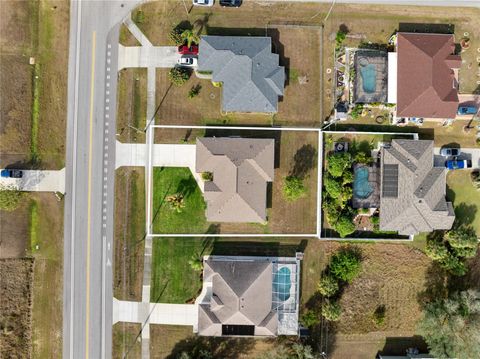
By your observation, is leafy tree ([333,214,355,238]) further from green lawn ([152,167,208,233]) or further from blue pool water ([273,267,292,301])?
green lawn ([152,167,208,233])

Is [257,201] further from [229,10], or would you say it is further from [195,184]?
[229,10]

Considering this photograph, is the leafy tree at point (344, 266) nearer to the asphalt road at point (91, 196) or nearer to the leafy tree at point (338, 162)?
the leafy tree at point (338, 162)

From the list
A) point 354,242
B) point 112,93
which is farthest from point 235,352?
point 112,93

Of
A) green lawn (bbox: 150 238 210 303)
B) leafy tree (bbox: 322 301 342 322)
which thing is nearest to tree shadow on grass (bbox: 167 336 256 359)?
green lawn (bbox: 150 238 210 303)

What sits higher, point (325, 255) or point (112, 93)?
point (112, 93)

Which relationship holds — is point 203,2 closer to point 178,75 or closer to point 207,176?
point 178,75

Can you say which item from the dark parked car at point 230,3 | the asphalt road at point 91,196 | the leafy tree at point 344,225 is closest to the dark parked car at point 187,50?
the dark parked car at point 230,3
